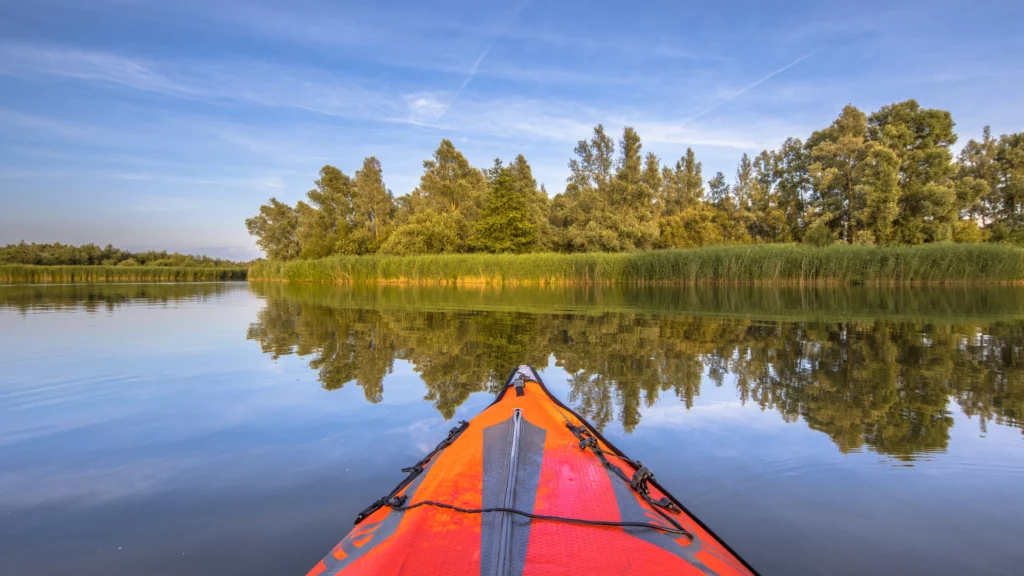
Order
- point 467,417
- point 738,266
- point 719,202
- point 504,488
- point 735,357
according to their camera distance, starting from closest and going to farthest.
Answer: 1. point 504,488
2. point 467,417
3. point 735,357
4. point 738,266
5. point 719,202

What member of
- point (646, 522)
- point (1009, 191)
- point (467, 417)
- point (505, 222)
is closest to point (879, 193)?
point (1009, 191)

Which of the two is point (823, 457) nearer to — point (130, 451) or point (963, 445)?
point (963, 445)

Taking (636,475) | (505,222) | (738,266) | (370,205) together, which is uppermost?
(370,205)

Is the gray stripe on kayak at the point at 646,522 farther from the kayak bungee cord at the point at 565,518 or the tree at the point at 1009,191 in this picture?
the tree at the point at 1009,191

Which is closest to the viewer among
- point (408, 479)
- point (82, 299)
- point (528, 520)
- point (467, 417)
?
point (528, 520)

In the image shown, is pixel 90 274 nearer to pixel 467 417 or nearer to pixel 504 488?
pixel 467 417

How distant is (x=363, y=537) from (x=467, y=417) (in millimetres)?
2548

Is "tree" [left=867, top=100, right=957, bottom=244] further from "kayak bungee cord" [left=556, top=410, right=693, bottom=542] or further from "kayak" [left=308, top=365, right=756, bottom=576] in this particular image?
"kayak" [left=308, top=365, right=756, bottom=576]

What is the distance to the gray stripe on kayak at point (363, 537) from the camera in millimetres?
1659

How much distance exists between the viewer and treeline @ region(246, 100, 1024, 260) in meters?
30.3

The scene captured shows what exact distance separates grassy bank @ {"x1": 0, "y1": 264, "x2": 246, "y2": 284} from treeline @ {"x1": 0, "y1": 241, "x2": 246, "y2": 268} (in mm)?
10652

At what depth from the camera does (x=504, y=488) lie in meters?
1.99

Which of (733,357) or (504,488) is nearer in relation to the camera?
(504,488)

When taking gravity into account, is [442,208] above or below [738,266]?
above
